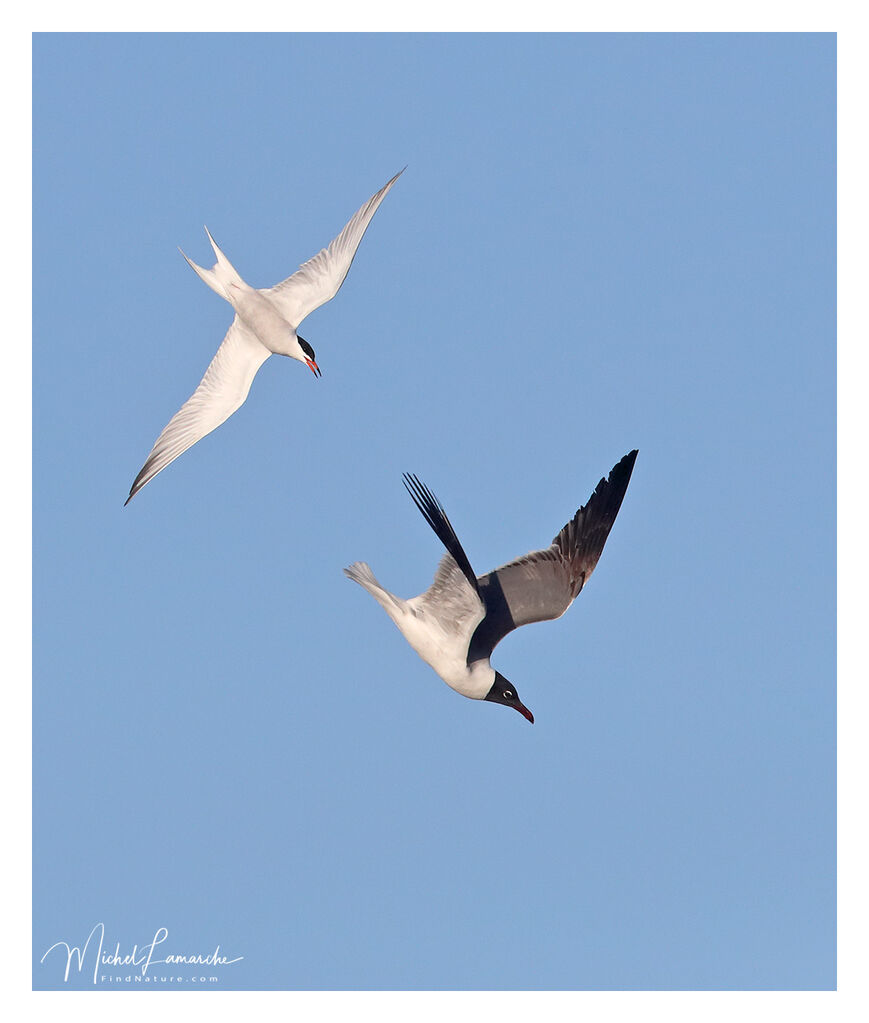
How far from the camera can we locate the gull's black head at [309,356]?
16062 mm

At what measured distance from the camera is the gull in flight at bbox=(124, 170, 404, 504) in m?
15.7

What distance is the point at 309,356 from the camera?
16.1 m

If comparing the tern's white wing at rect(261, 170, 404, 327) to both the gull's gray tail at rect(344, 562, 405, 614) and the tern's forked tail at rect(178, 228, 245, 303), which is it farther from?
the gull's gray tail at rect(344, 562, 405, 614)

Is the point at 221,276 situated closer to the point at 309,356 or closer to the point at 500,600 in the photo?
the point at 309,356

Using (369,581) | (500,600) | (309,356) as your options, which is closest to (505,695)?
(500,600)

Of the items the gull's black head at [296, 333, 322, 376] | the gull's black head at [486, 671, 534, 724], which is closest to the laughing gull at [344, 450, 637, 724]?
the gull's black head at [486, 671, 534, 724]

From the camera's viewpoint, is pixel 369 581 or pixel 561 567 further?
pixel 561 567

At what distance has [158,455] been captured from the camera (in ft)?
52.2

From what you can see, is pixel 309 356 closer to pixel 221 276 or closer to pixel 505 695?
pixel 221 276

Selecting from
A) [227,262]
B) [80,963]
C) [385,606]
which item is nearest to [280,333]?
[227,262]

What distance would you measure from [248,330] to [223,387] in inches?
25.7

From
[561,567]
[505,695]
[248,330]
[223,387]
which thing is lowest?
[505,695]

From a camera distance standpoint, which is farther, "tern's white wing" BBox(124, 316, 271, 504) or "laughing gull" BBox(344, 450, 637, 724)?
"tern's white wing" BBox(124, 316, 271, 504)

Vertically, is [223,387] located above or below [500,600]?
above
